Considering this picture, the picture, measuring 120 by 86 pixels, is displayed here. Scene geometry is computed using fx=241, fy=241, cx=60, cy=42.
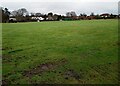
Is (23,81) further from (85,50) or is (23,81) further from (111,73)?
(85,50)

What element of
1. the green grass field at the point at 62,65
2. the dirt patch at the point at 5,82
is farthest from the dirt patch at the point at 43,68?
the dirt patch at the point at 5,82

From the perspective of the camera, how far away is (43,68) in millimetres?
11961

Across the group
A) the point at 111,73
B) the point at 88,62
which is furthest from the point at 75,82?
the point at 88,62

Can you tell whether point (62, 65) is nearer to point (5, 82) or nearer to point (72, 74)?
point (72, 74)

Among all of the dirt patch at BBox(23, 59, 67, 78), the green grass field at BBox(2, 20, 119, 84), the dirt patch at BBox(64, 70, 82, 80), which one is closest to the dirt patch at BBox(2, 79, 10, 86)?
the green grass field at BBox(2, 20, 119, 84)

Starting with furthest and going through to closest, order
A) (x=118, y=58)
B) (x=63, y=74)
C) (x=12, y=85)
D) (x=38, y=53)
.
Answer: (x=38, y=53), (x=118, y=58), (x=63, y=74), (x=12, y=85)

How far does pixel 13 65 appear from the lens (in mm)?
12719

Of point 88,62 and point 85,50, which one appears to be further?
point 85,50

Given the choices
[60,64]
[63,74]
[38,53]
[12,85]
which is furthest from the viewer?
[38,53]

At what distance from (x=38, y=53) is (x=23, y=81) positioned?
5.66 meters

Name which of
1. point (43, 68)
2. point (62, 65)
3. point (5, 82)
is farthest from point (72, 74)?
point (5, 82)

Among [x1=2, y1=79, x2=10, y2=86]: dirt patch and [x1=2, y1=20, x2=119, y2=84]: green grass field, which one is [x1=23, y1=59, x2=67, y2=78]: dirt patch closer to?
[x1=2, y1=20, x2=119, y2=84]: green grass field

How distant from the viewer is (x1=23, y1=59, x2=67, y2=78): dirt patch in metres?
11.2

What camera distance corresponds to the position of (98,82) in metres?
9.98
